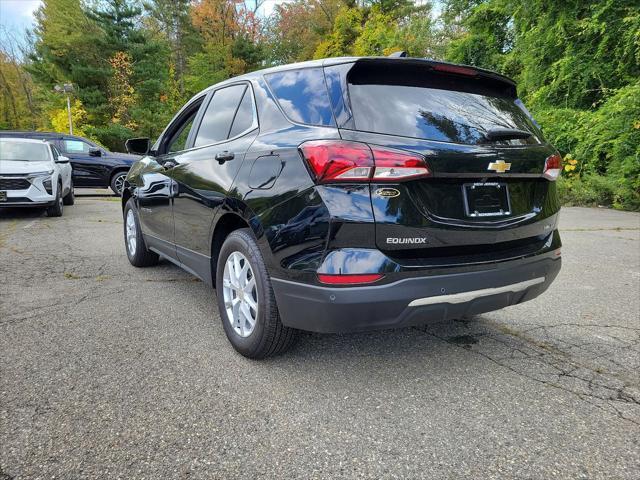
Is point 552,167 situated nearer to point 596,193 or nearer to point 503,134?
point 503,134

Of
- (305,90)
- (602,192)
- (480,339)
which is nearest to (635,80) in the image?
(602,192)

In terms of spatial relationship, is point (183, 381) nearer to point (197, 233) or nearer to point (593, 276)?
point (197, 233)

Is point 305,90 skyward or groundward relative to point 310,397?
skyward

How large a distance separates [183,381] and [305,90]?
1.70m

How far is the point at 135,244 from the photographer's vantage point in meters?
5.13

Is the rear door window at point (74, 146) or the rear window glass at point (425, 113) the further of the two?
the rear door window at point (74, 146)

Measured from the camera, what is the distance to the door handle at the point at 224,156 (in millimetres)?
2943

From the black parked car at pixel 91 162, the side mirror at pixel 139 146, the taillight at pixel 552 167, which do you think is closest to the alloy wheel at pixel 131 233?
the side mirror at pixel 139 146

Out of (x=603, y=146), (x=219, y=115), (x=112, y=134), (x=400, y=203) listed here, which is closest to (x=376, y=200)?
(x=400, y=203)

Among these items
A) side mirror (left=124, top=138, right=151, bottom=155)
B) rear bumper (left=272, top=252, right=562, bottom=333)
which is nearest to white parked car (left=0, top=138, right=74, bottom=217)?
side mirror (left=124, top=138, right=151, bottom=155)

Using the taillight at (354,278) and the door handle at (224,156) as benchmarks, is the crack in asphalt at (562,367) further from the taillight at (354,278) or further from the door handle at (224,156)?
the door handle at (224,156)

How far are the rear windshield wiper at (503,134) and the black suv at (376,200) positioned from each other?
1 cm

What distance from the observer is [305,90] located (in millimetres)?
2566

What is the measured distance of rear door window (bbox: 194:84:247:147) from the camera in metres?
3.25
